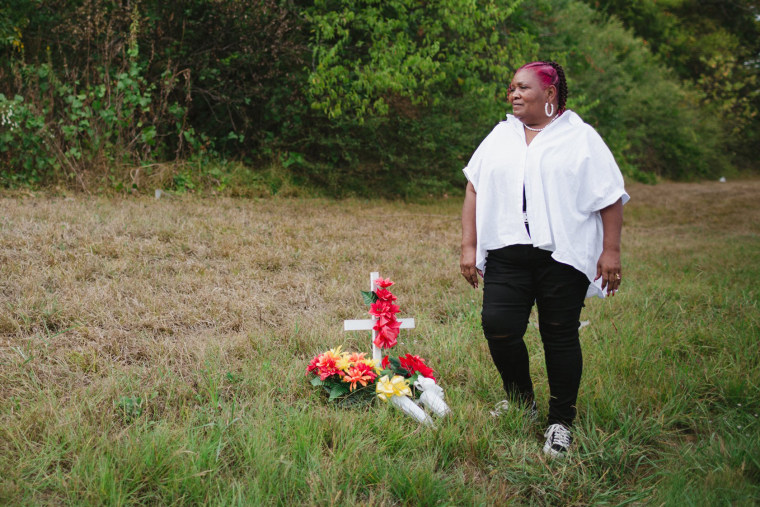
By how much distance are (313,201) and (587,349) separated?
6114 millimetres

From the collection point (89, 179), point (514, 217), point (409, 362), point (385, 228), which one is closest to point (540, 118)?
point (514, 217)

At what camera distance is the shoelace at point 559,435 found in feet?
8.65

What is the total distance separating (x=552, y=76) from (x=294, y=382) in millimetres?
1889

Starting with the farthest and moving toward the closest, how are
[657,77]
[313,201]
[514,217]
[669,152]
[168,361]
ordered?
1. [669,152]
2. [657,77]
3. [313,201]
4. [168,361]
5. [514,217]

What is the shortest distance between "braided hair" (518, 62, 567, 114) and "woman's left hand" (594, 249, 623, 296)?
0.67 meters

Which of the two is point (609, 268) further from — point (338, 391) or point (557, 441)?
point (338, 391)

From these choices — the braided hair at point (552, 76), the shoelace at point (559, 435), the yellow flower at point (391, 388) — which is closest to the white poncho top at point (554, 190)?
the braided hair at point (552, 76)

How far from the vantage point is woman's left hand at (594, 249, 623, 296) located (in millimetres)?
2564

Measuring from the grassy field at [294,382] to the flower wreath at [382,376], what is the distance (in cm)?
7

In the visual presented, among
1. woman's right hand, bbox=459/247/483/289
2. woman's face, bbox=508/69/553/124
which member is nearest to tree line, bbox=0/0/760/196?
woman's right hand, bbox=459/247/483/289

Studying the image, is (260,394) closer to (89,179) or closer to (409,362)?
(409,362)

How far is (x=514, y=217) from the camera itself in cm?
262

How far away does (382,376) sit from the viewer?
3.00 m

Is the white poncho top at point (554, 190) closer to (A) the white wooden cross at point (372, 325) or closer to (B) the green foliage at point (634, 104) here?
(A) the white wooden cross at point (372, 325)
